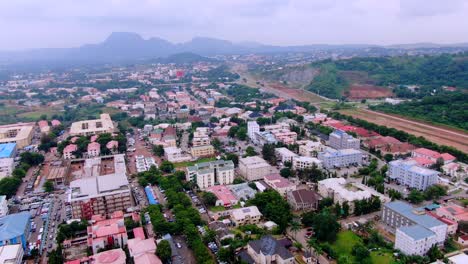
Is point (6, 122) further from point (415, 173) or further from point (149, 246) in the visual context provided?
point (415, 173)

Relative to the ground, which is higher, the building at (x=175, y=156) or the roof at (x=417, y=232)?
the roof at (x=417, y=232)

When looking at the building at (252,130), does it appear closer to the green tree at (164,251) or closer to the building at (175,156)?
the building at (175,156)

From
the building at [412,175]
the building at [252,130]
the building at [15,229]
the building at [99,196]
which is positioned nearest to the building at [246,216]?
the building at [99,196]

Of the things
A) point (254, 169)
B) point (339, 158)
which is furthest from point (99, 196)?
point (339, 158)

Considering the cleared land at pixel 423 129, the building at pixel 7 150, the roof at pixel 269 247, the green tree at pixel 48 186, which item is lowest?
the cleared land at pixel 423 129

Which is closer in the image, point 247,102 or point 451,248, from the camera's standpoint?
point 451,248

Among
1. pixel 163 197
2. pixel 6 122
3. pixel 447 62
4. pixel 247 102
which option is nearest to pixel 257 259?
pixel 163 197
